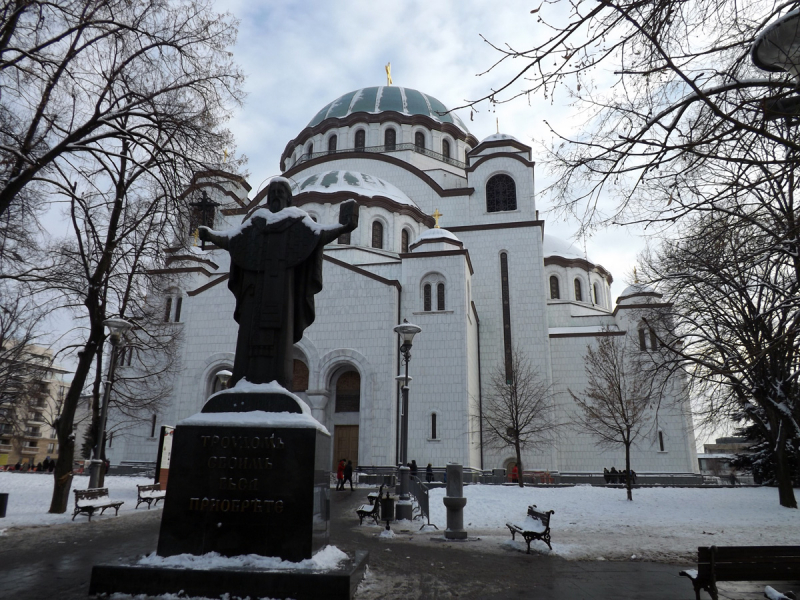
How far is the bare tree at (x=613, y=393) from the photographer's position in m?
21.8

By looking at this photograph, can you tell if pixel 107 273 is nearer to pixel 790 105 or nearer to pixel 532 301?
pixel 790 105

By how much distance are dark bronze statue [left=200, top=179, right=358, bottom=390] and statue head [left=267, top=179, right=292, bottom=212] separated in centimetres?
18

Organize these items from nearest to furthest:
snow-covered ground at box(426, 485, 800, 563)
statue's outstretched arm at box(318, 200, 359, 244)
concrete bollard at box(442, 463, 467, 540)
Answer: statue's outstretched arm at box(318, 200, 359, 244) < snow-covered ground at box(426, 485, 800, 563) < concrete bollard at box(442, 463, 467, 540)

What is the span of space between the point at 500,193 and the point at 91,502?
26531mm

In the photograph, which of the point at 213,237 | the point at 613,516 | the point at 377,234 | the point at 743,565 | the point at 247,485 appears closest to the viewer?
the point at 247,485

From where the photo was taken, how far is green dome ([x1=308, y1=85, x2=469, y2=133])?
39.4m

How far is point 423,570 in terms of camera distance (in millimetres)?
7055

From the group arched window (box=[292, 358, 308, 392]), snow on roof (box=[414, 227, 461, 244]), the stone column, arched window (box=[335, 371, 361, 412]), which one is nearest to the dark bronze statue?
the stone column

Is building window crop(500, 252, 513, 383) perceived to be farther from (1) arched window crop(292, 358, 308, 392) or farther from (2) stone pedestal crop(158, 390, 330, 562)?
(2) stone pedestal crop(158, 390, 330, 562)

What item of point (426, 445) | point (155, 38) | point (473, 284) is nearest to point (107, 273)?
point (155, 38)

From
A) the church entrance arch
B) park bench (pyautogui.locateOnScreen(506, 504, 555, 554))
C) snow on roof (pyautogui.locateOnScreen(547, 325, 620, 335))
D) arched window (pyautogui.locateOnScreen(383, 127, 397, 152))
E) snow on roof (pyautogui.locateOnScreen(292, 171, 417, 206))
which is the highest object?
arched window (pyautogui.locateOnScreen(383, 127, 397, 152))

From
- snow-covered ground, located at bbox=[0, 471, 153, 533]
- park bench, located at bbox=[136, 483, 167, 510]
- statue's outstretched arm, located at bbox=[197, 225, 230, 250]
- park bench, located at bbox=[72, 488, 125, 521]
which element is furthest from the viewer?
park bench, located at bbox=[136, 483, 167, 510]

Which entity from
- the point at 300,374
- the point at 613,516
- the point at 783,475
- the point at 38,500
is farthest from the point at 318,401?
the point at 783,475

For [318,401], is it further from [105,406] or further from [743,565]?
[743,565]
